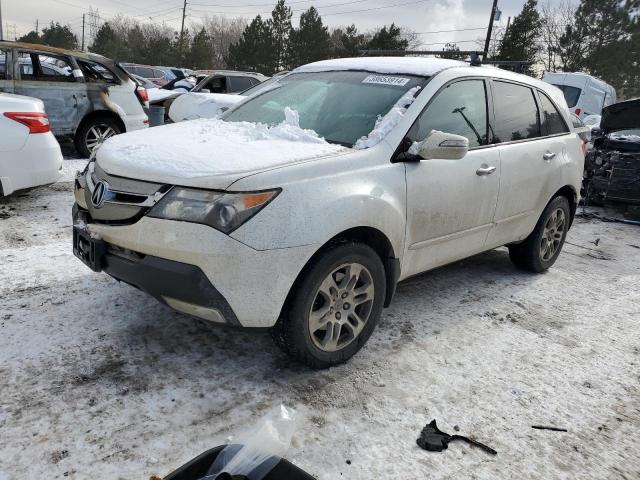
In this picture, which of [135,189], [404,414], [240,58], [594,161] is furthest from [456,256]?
[240,58]

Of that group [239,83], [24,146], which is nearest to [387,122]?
[24,146]

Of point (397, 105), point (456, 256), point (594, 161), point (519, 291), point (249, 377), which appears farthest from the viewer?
point (594, 161)

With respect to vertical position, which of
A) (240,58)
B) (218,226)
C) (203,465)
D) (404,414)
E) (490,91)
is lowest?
(404,414)

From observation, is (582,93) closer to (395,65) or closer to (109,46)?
(395,65)

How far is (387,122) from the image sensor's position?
3.09 metres

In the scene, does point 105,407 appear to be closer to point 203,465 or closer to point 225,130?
point 203,465

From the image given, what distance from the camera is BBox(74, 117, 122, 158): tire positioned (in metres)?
8.14

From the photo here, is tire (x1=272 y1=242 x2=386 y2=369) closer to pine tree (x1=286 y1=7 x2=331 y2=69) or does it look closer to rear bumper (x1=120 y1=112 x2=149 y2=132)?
rear bumper (x1=120 y1=112 x2=149 y2=132)

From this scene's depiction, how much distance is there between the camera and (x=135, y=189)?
2584 millimetres

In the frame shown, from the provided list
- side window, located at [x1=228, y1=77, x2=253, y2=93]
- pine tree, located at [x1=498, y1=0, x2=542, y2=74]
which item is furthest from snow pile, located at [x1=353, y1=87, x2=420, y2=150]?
pine tree, located at [x1=498, y1=0, x2=542, y2=74]

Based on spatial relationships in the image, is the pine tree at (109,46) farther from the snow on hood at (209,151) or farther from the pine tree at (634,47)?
the snow on hood at (209,151)

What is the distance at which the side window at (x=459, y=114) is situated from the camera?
3.23 meters

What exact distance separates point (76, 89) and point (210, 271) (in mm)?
6880

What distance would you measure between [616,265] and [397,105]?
11.8 feet
